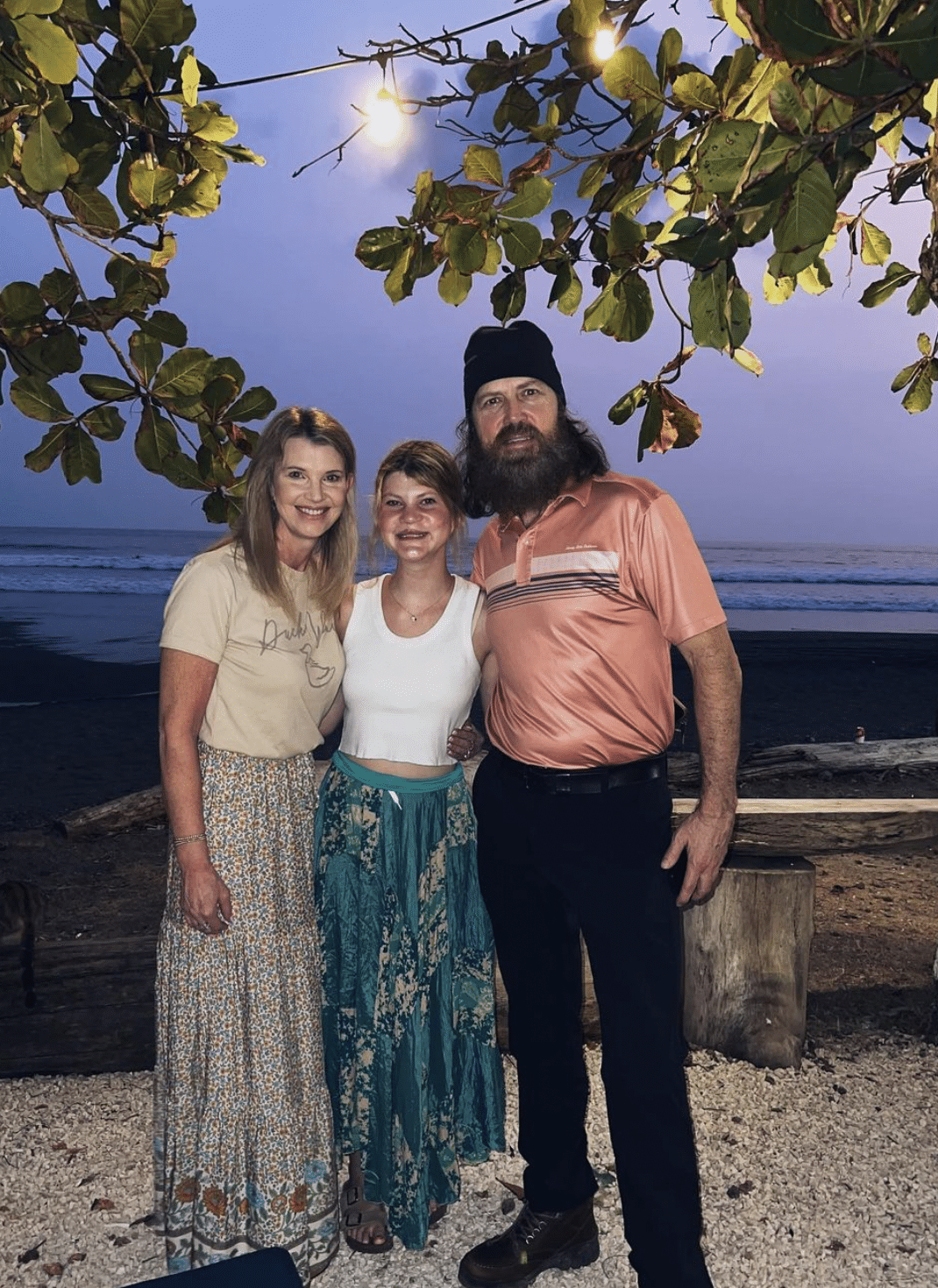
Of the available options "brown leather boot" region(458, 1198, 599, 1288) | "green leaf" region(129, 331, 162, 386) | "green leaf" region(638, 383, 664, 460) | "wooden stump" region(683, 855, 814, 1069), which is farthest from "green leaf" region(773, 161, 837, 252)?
"wooden stump" region(683, 855, 814, 1069)

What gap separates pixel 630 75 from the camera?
5.24ft

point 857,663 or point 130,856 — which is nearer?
point 130,856

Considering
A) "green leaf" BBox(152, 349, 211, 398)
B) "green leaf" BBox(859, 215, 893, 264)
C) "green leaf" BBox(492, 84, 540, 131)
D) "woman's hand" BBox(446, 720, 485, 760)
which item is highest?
"green leaf" BBox(492, 84, 540, 131)

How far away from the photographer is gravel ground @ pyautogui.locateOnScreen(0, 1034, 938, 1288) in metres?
3.30

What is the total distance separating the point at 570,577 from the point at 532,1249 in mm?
2159

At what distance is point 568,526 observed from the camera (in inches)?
125

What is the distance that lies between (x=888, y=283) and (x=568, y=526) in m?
1.10

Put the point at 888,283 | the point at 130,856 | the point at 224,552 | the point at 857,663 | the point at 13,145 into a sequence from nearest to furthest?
the point at 13,145
the point at 888,283
the point at 224,552
the point at 130,856
the point at 857,663

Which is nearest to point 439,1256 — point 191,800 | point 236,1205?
point 236,1205

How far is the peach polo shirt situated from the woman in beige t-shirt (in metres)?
0.69

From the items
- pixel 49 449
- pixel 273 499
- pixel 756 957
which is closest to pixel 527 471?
pixel 273 499

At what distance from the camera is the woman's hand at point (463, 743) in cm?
342

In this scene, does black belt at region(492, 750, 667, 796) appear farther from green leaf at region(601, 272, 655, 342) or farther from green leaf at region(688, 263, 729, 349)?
green leaf at region(688, 263, 729, 349)

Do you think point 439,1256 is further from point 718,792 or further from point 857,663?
point 857,663
